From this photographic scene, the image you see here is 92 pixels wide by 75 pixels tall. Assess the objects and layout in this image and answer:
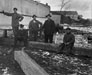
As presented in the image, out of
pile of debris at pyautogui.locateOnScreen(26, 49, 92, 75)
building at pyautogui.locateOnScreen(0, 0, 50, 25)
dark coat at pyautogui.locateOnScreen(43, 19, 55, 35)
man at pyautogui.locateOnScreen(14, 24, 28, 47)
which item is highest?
building at pyautogui.locateOnScreen(0, 0, 50, 25)

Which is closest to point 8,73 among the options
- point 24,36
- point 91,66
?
point 91,66

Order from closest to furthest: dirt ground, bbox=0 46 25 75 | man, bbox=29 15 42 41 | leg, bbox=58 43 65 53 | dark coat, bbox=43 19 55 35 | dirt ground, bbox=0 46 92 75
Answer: dirt ground, bbox=0 46 25 75 → dirt ground, bbox=0 46 92 75 → leg, bbox=58 43 65 53 → dark coat, bbox=43 19 55 35 → man, bbox=29 15 42 41

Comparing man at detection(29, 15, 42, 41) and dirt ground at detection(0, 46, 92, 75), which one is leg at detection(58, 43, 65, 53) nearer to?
dirt ground at detection(0, 46, 92, 75)

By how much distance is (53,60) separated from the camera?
6.33 metres

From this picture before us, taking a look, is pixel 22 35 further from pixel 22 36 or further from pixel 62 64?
pixel 62 64

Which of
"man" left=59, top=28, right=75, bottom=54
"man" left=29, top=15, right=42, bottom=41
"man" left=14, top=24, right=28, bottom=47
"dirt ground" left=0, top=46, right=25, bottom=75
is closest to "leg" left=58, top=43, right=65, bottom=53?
"man" left=59, top=28, right=75, bottom=54

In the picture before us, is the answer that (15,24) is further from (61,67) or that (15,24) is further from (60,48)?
(61,67)

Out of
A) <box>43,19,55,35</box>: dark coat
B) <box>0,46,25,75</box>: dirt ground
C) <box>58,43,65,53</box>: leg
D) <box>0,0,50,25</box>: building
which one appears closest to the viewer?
<box>0,46,25,75</box>: dirt ground

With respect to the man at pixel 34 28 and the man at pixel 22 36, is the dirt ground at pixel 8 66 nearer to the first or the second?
the man at pixel 22 36

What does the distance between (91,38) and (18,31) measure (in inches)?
271

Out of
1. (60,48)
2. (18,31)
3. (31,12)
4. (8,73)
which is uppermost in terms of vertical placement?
(31,12)

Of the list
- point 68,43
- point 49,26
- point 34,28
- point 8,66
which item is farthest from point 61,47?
point 34,28

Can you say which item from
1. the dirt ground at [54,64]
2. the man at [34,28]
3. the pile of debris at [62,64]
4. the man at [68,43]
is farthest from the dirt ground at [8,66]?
the man at [34,28]

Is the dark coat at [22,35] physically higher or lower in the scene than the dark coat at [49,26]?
lower
